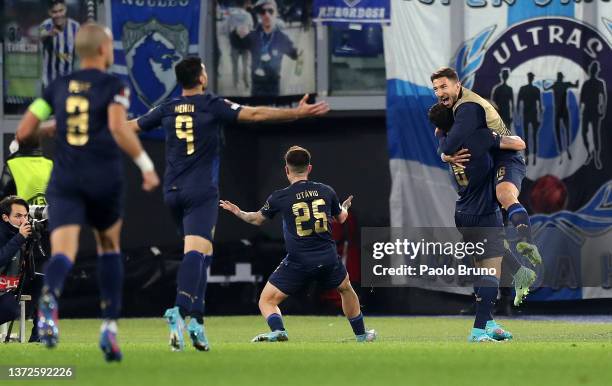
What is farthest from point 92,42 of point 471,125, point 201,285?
point 471,125

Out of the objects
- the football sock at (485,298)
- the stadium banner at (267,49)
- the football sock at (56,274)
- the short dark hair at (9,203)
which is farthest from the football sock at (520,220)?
the stadium banner at (267,49)

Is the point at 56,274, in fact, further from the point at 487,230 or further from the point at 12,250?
the point at 487,230

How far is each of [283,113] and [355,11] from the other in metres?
9.90

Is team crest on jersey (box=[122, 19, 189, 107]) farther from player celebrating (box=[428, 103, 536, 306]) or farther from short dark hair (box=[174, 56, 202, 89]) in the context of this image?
short dark hair (box=[174, 56, 202, 89])

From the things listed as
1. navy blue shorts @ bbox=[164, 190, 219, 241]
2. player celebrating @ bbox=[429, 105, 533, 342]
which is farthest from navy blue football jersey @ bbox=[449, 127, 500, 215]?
navy blue shorts @ bbox=[164, 190, 219, 241]

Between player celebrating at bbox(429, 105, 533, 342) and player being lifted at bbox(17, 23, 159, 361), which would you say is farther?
player celebrating at bbox(429, 105, 533, 342)

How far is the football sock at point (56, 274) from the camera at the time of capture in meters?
8.30

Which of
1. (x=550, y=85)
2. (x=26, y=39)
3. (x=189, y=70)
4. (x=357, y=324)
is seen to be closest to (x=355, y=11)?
(x=550, y=85)

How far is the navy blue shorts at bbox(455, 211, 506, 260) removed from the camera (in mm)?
12469

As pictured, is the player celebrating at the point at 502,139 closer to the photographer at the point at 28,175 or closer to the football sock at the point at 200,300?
the football sock at the point at 200,300

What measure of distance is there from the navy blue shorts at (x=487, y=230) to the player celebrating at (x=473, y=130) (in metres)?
0.14

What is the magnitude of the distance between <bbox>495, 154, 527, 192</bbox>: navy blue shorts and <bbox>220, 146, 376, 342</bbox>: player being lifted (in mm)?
1403

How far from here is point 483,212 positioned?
12.6 m

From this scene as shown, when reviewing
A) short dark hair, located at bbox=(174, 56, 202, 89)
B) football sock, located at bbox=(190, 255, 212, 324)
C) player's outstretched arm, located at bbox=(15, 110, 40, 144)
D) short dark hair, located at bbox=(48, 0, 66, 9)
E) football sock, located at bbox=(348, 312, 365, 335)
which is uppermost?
short dark hair, located at bbox=(48, 0, 66, 9)
